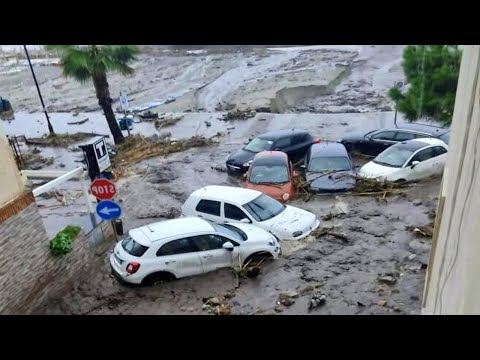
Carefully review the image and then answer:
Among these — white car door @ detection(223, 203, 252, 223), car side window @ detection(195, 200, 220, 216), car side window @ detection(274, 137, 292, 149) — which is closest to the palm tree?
car side window @ detection(274, 137, 292, 149)

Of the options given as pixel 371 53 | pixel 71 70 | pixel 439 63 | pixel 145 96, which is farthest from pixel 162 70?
pixel 439 63

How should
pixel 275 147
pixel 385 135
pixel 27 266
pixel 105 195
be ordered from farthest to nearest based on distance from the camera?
pixel 385 135
pixel 275 147
pixel 105 195
pixel 27 266

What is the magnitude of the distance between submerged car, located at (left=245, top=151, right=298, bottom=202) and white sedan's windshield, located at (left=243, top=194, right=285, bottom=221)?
3.07 ft

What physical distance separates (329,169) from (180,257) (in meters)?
4.63

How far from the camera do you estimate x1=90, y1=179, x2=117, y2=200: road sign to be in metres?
6.34

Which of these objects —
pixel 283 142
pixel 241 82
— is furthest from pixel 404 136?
pixel 241 82

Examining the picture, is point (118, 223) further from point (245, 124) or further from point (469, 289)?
point (245, 124)

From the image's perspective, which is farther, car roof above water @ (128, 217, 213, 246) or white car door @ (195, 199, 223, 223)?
white car door @ (195, 199, 223, 223)

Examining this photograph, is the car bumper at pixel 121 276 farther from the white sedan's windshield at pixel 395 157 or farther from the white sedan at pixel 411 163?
the white sedan's windshield at pixel 395 157

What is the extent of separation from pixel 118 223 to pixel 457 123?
21.1 ft

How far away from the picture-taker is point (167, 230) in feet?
20.7

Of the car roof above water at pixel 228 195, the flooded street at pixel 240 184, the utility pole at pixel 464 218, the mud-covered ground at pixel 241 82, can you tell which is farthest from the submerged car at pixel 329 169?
the mud-covered ground at pixel 241 82

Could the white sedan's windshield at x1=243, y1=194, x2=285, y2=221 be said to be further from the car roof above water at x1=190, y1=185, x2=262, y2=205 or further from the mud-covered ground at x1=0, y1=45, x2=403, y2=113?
the mud-covered ground at x1=0, y1=45, x2=403, y2=113

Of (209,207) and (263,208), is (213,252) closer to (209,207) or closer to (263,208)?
(209,207)
